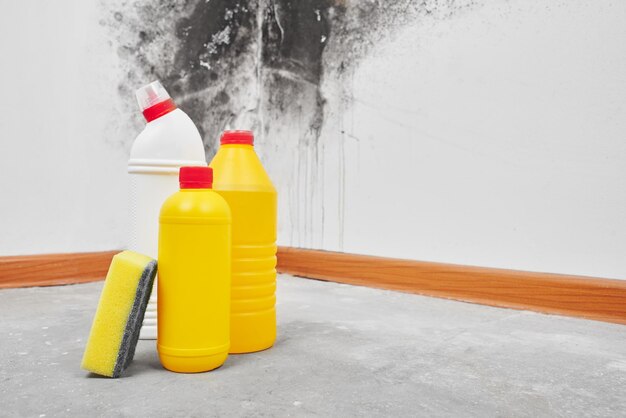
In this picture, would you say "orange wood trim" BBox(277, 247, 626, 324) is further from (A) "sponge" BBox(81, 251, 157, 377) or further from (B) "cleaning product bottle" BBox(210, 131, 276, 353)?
(A) "sponge" BBox(81, 251, 157, 377)

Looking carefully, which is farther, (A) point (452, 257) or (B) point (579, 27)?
(A) point (452, 257)

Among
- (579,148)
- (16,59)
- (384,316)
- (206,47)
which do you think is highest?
(206,47)

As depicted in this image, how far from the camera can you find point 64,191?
68.9 inches

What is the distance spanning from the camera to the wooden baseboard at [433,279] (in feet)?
4.42

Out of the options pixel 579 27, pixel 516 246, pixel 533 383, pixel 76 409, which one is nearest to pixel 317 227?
pixel 516 246

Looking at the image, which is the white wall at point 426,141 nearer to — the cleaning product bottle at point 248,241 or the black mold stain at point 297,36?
the black mold stain at point 297,36

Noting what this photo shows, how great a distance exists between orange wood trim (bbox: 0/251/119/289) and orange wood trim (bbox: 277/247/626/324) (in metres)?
0.77

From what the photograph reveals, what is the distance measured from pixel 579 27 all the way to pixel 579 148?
34cm

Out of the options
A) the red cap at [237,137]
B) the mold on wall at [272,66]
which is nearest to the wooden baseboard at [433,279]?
the mold on wall at [272,66]

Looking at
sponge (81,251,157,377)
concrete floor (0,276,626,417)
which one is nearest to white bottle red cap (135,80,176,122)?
sponge (81,251,157,377)

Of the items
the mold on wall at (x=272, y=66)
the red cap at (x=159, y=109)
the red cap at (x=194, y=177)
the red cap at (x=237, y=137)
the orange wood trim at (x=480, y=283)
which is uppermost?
the mold on wall at (x=272, y=66)

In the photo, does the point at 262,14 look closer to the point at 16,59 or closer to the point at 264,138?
the point at 264,138

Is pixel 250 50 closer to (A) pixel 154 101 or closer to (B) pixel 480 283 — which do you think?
(A) pixel 154 101

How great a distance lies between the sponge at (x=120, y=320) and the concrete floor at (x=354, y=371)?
0.03 meters
